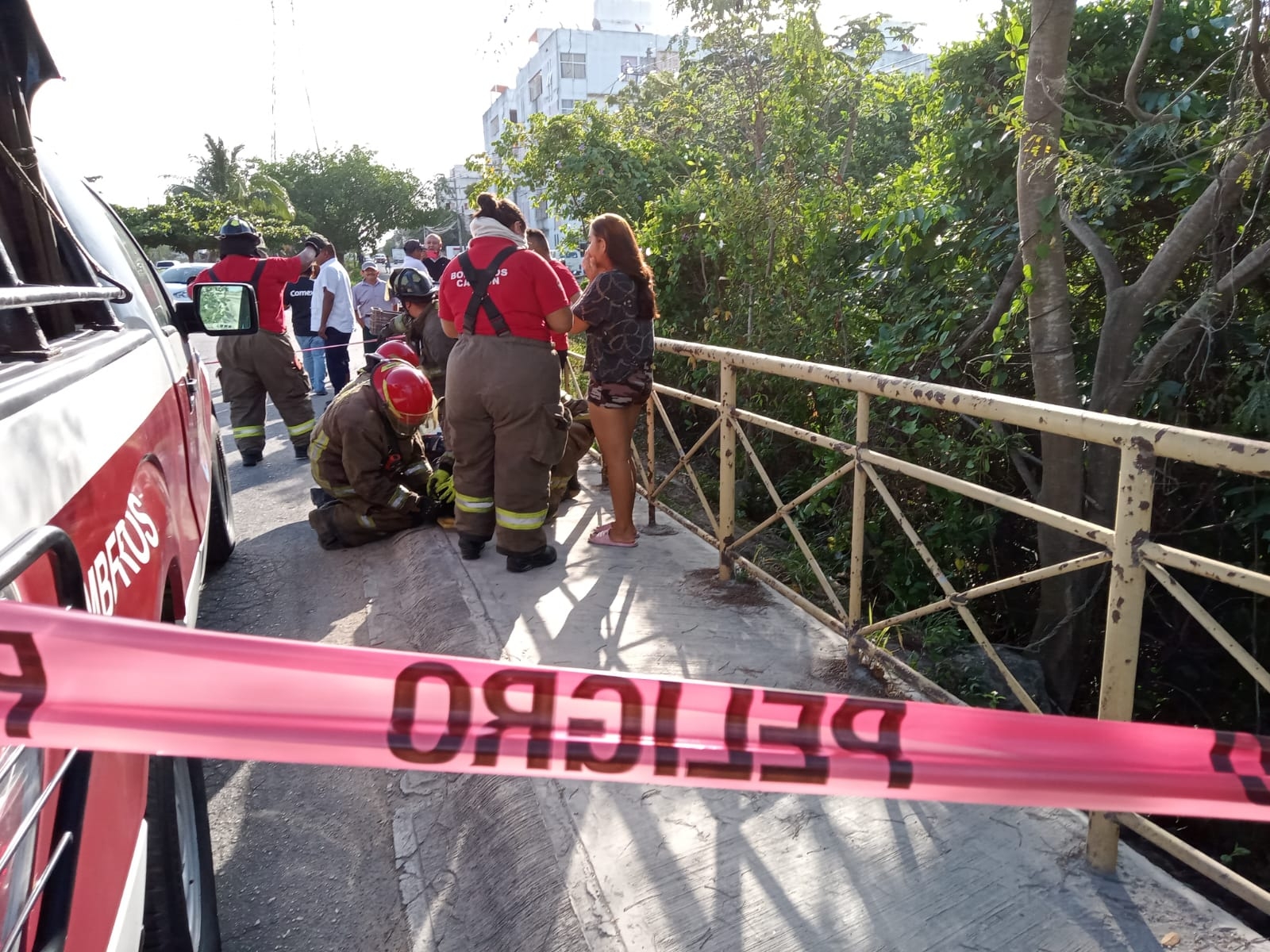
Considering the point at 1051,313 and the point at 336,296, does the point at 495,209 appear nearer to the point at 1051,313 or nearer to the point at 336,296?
the point at 1051,313

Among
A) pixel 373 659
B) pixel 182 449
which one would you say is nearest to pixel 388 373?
pixel 182 449

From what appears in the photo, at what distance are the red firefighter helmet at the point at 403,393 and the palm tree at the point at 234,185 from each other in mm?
40550

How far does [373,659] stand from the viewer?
126cm

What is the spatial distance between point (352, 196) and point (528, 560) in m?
59.5

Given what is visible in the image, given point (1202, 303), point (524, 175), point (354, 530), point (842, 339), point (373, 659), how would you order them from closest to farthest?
point (373, 659), point (1202, 303), point (354, 530), point (842, 339), point (524, 175)

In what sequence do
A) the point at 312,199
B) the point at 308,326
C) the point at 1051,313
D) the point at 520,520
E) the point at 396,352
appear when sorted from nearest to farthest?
1. the point at 1051,313
2. the point at 520,520
3. the point at 396,352
4. the point at 308,326
5. the point at 312,199

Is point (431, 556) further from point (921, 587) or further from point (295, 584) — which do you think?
point (921, 587)

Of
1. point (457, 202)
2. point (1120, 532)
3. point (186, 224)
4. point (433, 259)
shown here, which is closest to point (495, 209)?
point (1120, 532)

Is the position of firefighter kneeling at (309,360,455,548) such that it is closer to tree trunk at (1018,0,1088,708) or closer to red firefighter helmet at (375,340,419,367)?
red firefighter helmet at (375,340,419,367)

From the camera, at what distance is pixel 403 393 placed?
187 inches

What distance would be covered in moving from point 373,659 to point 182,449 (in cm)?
169

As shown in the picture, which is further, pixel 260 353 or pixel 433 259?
pixel 433 259

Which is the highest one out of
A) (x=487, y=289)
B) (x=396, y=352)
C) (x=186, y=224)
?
(x=186, y=224)

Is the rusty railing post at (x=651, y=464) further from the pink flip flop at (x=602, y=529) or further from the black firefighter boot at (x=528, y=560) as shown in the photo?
the black firefighter boot at (x=528, y=560)
